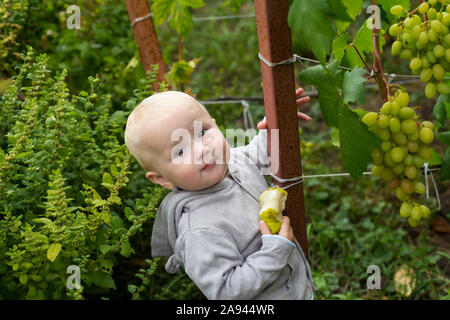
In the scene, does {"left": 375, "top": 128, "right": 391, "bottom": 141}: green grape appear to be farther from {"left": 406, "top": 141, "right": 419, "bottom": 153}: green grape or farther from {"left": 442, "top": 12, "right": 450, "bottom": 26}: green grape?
{"left": 442, "top": 12, "right": 450, "bottom": 26}: green grape

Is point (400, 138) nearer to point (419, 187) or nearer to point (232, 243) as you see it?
point (419, 187)

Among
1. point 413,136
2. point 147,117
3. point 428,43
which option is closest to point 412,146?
point 413,136

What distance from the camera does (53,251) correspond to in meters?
1.34

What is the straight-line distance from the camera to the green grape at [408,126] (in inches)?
49.4

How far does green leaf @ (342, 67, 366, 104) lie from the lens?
1237mm

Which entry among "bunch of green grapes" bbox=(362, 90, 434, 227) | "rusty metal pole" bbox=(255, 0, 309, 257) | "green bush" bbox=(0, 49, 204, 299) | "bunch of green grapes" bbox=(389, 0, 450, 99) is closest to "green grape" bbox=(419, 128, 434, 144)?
"bunch of green grapes" bbox=(362, 90, 434, 227)

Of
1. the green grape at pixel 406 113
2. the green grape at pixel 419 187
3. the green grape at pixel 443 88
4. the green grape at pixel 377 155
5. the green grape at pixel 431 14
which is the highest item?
the green grape at pixel 431 14

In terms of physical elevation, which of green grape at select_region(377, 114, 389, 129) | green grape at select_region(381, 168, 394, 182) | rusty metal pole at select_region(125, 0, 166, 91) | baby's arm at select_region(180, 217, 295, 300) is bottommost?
baby's arm at select_region(180, 217, 295, 300)

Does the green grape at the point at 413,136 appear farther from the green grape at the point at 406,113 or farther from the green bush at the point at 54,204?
the green bush at the point at 54,204

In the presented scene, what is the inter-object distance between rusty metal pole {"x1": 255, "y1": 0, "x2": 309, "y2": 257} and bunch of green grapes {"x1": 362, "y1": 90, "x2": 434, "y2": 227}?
20cm

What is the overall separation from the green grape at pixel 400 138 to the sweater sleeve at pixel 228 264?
36 cm

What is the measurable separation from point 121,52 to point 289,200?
1452 mm

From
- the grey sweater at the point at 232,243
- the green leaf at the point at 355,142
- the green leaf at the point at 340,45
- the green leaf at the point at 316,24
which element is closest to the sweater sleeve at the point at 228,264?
the grey sweater at the point at 232,243

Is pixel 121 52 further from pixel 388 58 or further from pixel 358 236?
pixel 388 58
